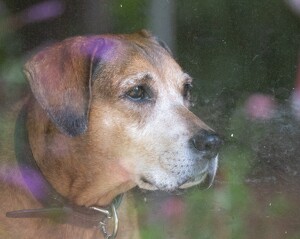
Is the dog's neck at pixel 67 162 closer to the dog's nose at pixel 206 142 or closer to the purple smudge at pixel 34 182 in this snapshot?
the purple smudge at pixel 34 182

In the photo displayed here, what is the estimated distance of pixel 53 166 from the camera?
3.28 m

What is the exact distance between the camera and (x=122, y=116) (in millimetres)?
3268

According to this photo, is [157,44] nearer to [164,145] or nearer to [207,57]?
[164,145]

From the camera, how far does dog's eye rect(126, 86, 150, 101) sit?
332 cm

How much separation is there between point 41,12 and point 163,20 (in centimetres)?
93

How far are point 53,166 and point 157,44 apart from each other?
965 mm

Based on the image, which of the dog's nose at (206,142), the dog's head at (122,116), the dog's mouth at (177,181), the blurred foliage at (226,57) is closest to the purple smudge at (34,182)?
the dog's head at (122,116)

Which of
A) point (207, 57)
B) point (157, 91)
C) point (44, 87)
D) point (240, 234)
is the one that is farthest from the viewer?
point (207, 57)

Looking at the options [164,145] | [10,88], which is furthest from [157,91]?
[10,88]

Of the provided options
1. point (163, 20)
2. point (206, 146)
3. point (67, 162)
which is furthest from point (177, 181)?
point (163, 20)

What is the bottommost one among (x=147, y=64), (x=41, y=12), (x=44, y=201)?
(x=41, y=12)

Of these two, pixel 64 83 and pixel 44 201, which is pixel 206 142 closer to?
pixel 64 83

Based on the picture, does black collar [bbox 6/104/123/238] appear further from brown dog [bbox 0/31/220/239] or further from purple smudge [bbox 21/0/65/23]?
purple smudge [bbox 21/0/65/23]

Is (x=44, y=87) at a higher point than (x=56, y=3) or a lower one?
higher
